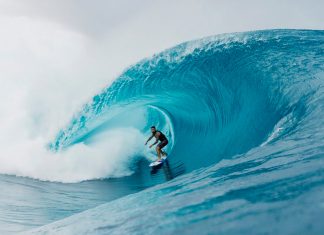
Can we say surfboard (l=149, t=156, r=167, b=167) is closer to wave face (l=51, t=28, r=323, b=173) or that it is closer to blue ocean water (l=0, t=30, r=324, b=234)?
blue ocean water (l=0, t=30, r=324, b=234)

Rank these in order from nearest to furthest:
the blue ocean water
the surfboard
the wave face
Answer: the blue ocean water, the wave face, the surfboard

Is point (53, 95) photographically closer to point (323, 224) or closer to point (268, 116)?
point (268, 116)

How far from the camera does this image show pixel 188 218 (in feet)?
8.45

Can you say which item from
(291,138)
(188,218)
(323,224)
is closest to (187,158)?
(291,138)

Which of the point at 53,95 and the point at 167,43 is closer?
the point at 53,95

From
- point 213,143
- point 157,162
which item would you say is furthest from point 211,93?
point 157,162

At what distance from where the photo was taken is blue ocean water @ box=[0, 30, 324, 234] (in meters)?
2.53

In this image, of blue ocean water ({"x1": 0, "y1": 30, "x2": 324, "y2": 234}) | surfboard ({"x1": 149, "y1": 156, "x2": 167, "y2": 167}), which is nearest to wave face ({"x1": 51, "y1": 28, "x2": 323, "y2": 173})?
blue ocean water ({"x1": 0, "y1": 30, "x2": 324, "y2": 234})

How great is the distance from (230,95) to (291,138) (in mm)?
5143

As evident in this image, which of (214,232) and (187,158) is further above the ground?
(187,158)

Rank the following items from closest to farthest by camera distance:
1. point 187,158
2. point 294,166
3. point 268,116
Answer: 1. point 294,166
2. point 268,116
3. point 187,158

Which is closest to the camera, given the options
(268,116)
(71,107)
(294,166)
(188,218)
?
(188,218)

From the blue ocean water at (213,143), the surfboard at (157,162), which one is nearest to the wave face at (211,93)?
the blue ocean water at (213,143)

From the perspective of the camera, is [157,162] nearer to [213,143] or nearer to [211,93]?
[213,143]
